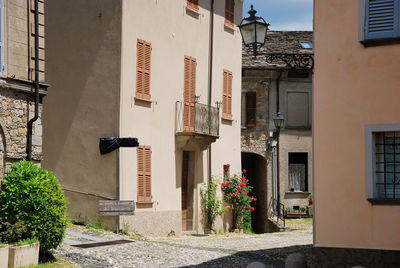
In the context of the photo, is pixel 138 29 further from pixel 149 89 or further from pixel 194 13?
pixel 194 13

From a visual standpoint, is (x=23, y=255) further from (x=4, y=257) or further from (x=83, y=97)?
(x=83, y=97)

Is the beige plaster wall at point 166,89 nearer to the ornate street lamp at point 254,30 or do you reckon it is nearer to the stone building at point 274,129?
the stone building at point 274,129

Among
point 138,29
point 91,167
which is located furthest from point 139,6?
point 91,167

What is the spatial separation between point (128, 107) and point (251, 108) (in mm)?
12028

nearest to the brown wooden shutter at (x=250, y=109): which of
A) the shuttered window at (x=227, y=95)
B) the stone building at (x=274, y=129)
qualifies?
the stone building at (x=274, y=129)

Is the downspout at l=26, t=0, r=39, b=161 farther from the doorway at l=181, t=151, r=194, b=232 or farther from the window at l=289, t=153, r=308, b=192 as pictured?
the window at l=289, t=153, r=308, b=192

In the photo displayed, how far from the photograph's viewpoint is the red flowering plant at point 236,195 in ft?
74.2

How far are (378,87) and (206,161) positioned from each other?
37.2 feet

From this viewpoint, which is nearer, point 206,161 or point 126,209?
point 126,209

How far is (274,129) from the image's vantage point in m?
29.1

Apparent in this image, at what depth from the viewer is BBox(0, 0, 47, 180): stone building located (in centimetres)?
1267

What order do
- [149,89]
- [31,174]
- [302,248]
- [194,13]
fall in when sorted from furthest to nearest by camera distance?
1. [194,13]
2. [149,89]
3. [302,248]
4. [31,174]

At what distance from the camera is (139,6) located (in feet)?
60.8

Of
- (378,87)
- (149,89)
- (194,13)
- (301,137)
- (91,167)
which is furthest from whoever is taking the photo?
(301,137)
